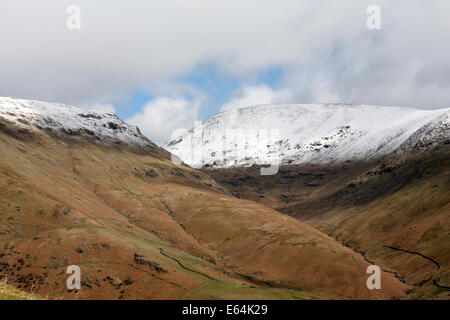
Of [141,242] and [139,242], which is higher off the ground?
[141,242]

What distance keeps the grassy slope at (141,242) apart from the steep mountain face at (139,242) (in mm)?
342

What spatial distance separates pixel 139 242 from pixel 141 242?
2106mm

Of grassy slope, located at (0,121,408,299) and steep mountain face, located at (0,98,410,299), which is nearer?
steep mountain face, located at (0,98,410,299)

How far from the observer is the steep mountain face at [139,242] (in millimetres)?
94188

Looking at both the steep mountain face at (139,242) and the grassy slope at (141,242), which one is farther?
the grassy slope at (141,242)

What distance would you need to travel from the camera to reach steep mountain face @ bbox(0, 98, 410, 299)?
309 feet

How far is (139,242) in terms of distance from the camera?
122500 mm

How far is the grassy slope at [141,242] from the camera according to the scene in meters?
94.4

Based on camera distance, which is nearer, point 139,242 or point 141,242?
point 139,242

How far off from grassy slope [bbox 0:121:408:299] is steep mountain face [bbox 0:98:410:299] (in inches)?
13.5

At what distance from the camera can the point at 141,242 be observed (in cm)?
12456

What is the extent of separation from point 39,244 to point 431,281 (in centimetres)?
10064
